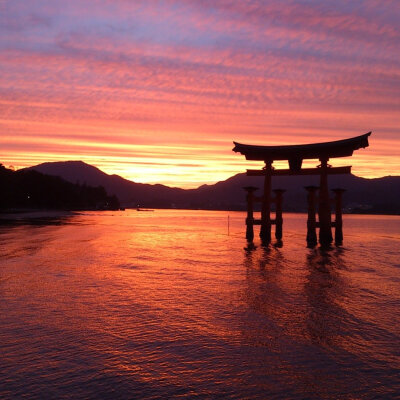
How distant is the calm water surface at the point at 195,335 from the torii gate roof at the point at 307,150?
896 centimetres

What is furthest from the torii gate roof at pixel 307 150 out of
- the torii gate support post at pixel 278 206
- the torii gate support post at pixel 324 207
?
the torii gate support post at pixel 278 206

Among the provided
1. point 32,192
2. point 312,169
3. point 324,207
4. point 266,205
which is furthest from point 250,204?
point 32,192

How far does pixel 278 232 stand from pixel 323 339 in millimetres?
22813

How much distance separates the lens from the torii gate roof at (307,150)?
70.6 feet

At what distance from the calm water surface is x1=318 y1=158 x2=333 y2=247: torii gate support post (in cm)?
914

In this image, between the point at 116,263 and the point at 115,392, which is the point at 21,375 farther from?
the point at 116,263

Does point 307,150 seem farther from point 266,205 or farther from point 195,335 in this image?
point 195,335

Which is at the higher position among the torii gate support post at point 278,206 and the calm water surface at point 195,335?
the torii gate support post at point 278,206

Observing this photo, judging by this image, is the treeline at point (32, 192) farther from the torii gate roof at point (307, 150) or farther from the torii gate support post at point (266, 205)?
the torii gate roof at point (307, 150)

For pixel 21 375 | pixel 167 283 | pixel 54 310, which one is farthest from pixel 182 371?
pixel 167 283

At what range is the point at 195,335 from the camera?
7.54 meters

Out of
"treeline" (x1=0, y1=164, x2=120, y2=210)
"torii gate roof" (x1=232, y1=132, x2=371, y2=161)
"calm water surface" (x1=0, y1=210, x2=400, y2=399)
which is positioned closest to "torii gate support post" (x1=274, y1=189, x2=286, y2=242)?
"torii gate roof" (x1=232, y1=132, x2=371, y2=161)

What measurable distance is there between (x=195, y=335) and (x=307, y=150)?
58.7 ft

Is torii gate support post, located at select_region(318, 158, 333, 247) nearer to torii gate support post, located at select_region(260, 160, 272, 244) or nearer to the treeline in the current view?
torii gate support post, located at select_region(260, 160, 272, 244)
